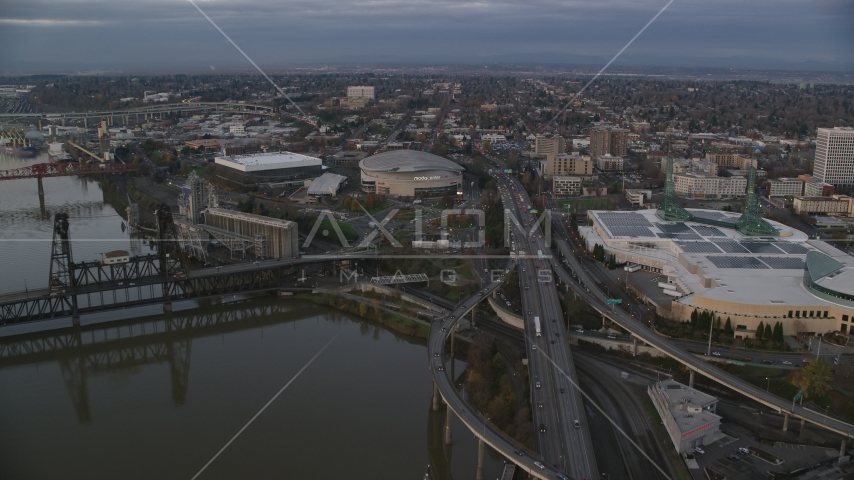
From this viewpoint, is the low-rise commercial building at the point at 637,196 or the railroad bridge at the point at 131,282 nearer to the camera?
the railroad bridge at the point at 131,282

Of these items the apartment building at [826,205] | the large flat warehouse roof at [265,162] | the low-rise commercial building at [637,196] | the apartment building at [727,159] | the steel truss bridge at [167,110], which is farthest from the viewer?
the steel truss bridge at [167,110]

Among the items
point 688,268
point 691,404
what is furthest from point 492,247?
point 691,404

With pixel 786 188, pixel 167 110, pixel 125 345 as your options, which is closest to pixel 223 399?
pixel 125 345

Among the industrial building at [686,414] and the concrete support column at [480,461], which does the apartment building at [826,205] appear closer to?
the industrial building at [686,414]

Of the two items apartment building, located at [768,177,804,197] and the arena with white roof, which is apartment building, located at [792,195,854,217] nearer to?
apartment building, located at [768,177,804,197]

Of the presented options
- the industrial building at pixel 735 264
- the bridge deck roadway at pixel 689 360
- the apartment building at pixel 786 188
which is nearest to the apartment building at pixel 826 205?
the apartment building at pixel 786 188

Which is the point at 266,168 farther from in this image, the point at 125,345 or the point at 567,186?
the point at 125,345

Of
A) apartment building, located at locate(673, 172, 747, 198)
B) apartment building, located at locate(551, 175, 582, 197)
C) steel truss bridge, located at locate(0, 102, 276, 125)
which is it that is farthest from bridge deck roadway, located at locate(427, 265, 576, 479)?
steel truss bridge, located at locate(0, 102, 276, 125)
